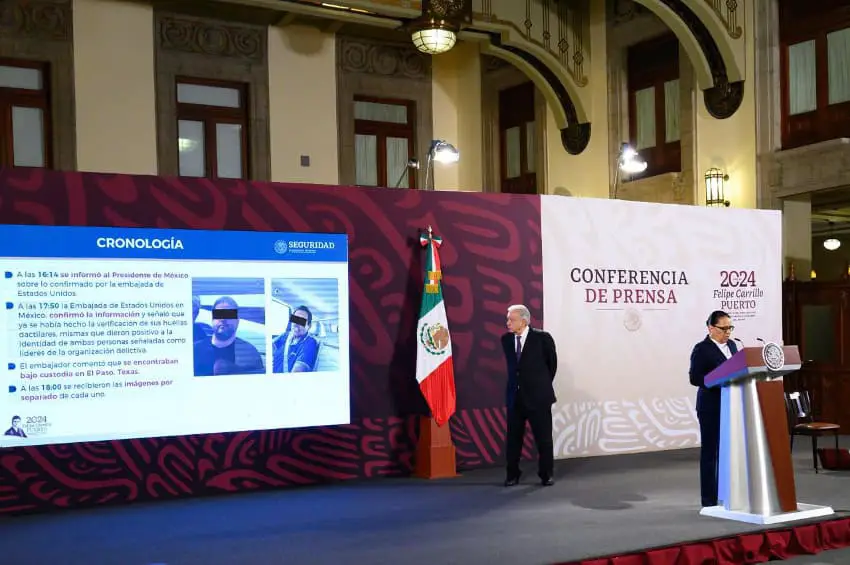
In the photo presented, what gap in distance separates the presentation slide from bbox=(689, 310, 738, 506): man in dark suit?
9.12 feet

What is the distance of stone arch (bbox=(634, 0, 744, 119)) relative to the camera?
11.4m

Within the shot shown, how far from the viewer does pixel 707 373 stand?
19.0 feet

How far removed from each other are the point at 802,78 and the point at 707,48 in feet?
3.82

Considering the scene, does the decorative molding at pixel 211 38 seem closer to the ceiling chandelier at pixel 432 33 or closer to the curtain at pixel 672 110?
the ceiling chandelier at pixel 432 33

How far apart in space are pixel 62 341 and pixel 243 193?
1.68 m

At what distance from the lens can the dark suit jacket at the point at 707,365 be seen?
5.78 m

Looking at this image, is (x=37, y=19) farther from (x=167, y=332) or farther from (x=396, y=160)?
(x=167, y=332)

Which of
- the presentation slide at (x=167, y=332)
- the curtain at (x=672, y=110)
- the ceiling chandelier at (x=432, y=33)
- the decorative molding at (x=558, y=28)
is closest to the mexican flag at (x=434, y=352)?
the presentation slide at (x=167, y=332)

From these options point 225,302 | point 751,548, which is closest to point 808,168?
point 751,548

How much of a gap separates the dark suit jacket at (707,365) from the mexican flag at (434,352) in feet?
7.37

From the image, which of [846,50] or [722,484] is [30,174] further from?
[846,50]

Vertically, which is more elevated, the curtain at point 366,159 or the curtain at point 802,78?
the curtain at point 802,78

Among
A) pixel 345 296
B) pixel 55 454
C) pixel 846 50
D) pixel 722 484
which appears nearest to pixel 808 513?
pixel 722 484

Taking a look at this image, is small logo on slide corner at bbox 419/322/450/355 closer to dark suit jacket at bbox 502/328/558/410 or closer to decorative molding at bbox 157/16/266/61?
dark suit jacket at bbox 502/328/558/410
